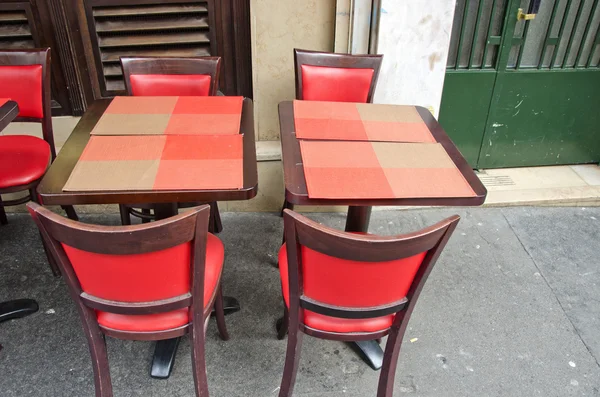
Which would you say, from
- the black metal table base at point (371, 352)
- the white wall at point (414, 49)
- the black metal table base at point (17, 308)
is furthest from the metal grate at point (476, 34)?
the black metal table base at point (17, 308)

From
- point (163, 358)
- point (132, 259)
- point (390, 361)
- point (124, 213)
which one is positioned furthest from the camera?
point (124, 213)

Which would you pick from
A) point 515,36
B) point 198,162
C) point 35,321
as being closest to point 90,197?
point 198,162

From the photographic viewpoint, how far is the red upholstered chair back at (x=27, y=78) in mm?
2258

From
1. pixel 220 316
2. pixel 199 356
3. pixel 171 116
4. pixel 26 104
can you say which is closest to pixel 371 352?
pixel 220 316

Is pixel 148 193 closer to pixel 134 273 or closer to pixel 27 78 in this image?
pixel 134 273

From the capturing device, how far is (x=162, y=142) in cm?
180

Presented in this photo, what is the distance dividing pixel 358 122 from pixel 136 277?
1.14 m

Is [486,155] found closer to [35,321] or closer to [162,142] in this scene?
[162,142]

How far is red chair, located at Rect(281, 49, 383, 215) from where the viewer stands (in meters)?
2.44

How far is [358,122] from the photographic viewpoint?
2.06 m

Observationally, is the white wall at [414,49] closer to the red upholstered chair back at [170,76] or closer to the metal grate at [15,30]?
the red upholstered chair back at [170,76]

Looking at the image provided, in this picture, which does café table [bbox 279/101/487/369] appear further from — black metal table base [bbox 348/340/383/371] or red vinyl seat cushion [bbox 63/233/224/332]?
red vinyl seat cushion [bbox 63/233/224/332]

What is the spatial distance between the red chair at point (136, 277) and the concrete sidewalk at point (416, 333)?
0.43 m

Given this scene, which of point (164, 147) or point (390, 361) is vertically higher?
point (164, 147)
